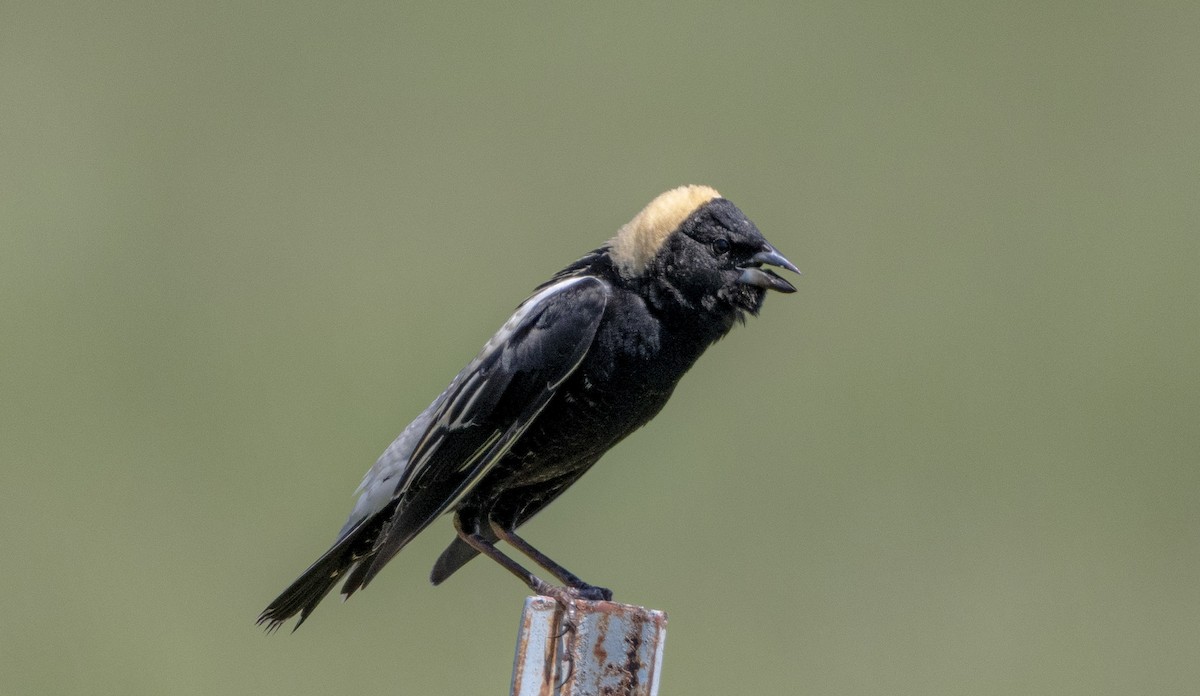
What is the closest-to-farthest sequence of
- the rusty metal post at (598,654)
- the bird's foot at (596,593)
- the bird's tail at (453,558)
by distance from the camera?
the rusty metal post at (598,654)
the bird's foot at (596,593)
the bird's tail at (453,558)

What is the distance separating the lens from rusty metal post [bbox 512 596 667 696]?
2475mm

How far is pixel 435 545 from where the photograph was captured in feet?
22.5

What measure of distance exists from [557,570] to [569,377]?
52 cm

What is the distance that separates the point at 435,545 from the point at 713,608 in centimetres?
138

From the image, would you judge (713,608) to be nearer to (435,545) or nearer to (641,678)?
(435,545)

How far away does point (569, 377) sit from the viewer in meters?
3.37

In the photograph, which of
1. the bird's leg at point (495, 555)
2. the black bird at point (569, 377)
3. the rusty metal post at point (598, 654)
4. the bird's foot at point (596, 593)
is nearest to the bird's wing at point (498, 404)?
the black bird at point (569, 377)

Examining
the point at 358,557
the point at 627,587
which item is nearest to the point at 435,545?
the point at 627,587

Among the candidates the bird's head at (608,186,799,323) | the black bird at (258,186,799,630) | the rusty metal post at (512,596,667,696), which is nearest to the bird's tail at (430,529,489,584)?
the black bird at (258,186,799,630)

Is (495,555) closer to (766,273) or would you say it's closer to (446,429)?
(446,429)

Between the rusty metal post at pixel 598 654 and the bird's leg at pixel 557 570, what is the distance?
0.65m

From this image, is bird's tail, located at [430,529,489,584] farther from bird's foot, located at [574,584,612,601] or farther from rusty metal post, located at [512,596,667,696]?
rusty metal post, located at [512,596,667,696]

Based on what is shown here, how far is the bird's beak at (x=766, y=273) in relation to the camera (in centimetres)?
338

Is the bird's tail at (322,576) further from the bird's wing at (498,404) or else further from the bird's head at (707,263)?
the bird's head at (707,263)
